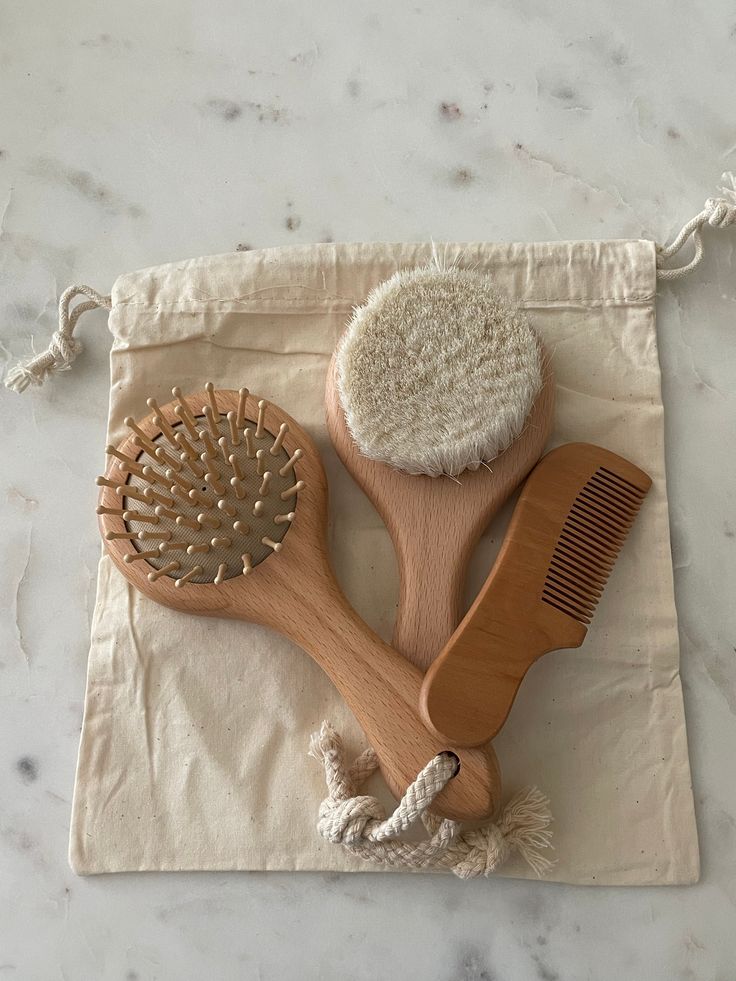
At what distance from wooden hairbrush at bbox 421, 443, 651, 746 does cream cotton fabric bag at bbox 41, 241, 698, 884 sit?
0.13 ft

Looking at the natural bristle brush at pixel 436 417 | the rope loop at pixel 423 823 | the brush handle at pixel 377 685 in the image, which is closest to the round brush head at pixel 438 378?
the natural bristle brush at pixel 436 417

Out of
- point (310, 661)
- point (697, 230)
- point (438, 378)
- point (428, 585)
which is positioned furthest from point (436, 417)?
point (697, 230)

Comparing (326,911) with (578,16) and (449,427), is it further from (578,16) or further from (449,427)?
(578,16)

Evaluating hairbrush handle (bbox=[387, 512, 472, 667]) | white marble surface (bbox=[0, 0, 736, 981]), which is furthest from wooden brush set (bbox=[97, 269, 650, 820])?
white marble surface (bbox=[0, 0, 736, 981])

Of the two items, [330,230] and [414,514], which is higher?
[330,230]

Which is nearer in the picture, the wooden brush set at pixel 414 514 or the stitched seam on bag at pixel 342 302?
the wooden brush set at pixel 414 514

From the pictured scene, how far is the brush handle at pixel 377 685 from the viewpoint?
26.7 inches

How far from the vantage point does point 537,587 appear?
71cm

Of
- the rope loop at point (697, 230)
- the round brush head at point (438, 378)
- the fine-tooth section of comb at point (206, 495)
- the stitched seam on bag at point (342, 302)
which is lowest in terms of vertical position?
the fine-tooth section of comb at point (206, 495)

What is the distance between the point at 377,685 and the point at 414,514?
0.15 meters

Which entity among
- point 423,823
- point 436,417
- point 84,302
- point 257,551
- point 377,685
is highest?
point 84,302

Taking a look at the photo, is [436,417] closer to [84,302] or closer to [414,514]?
[414,514]

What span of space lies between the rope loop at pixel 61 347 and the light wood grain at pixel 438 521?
0.27 m

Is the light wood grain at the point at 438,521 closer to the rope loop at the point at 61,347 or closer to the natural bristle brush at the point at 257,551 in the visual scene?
the natural bristle brush at the point at 257,551
